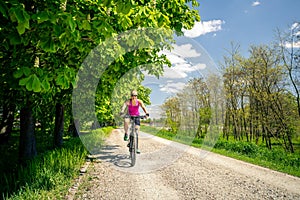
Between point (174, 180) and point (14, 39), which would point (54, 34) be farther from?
point (174, 180)

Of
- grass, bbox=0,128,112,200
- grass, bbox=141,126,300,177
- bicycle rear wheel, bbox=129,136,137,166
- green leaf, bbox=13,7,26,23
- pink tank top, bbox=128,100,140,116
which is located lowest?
grass, bbox=141,126,300,177

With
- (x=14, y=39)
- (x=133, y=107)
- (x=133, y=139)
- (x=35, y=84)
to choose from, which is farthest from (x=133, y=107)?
(x=35, y=84)

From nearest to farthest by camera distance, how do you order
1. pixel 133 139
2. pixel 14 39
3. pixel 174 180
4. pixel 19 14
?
pixel 19 14
pixel 14 39
pixel 174 180
pixel 133 139

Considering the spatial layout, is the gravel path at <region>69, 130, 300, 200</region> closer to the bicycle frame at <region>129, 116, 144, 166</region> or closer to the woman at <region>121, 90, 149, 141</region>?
the bicycle frame at <region>129, 116, 144, 166</region>

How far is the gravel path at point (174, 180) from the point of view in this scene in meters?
5.07

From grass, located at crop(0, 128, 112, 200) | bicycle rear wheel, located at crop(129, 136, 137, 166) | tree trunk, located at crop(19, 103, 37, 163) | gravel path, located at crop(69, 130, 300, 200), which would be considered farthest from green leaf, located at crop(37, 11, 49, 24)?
tree trunk, located at crop(19, 103, 37, 163)

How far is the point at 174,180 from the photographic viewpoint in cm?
612

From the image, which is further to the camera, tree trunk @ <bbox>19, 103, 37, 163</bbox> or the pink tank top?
tree trunk @ <bbox>19, 103, 37, 163</bbox>

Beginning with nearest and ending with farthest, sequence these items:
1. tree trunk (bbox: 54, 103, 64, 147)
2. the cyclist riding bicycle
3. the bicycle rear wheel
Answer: the cyclist riding bicycle, the bicycle rear wheel, tree trunk (bbox: 54, 103, 64, 147)

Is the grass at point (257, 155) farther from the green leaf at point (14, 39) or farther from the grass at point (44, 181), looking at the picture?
the green leaf at point (14, 39)

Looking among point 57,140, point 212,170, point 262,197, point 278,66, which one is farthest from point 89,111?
point 278,66

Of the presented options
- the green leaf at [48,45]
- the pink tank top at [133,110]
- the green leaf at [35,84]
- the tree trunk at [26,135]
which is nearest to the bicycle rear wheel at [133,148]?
the pink tank top at [133,110]

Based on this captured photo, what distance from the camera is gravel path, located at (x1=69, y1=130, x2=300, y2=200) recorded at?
5066mm

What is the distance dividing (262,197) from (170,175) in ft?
7.97
